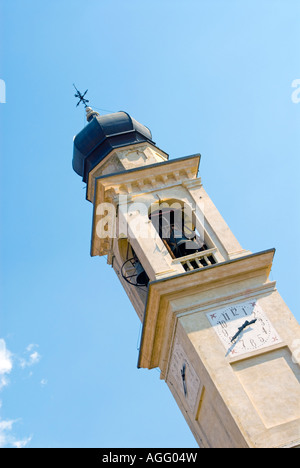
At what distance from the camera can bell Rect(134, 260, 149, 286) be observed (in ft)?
51.8

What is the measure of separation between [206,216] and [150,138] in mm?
5632

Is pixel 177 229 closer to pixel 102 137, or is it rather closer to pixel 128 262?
pixel 128 262

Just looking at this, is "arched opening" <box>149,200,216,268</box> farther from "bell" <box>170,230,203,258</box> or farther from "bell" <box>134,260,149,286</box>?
"bell" <box>134,260,149,286</box>

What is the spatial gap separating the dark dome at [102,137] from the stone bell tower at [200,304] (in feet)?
2.70

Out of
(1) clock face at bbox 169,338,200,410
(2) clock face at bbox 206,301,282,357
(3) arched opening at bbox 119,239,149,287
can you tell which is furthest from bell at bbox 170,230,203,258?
(1) clock face at bbox 169,338,200,410

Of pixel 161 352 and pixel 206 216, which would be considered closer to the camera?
pixel 161 352

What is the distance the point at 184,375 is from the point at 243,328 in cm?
186

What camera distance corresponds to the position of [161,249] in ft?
48.4

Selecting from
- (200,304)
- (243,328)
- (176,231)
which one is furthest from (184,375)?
(176,231)

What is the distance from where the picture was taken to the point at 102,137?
19.4m

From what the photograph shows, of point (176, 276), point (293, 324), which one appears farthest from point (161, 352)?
point (293, 324)

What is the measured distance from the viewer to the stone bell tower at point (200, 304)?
11.7 meters
